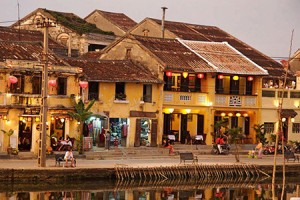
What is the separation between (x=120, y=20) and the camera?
91.2 metres

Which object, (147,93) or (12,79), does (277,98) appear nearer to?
(147,93)

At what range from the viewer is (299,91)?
70.7 m

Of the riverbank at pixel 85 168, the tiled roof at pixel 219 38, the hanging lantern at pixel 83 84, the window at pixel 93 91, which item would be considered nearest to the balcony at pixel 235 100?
the tiled roof at pixel 219 38

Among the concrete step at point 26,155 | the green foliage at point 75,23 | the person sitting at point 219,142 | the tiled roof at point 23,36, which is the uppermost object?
the green foliage at point 75,23

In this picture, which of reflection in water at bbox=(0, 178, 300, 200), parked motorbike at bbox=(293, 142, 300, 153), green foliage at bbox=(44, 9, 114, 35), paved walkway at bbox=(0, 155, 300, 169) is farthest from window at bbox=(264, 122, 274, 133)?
green foliage at bbox=(44, 9, 114, 35)

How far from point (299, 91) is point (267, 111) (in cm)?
342

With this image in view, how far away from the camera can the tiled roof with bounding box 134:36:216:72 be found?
6309 cm

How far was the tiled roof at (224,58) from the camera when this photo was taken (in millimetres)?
66188

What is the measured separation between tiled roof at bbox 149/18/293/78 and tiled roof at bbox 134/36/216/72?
25.8 ft

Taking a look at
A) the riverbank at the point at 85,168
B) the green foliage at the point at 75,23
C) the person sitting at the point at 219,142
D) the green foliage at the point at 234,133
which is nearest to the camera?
the riverbank at the point at 85,168

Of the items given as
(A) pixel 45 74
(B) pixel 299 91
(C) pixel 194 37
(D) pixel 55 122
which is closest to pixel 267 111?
(B) pixel 299 91

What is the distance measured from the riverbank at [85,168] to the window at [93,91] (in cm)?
630

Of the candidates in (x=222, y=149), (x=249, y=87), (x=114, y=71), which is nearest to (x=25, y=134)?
(x=114, y=71)

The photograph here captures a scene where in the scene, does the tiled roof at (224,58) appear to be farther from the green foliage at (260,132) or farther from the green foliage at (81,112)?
the green foliage at (81,112)
